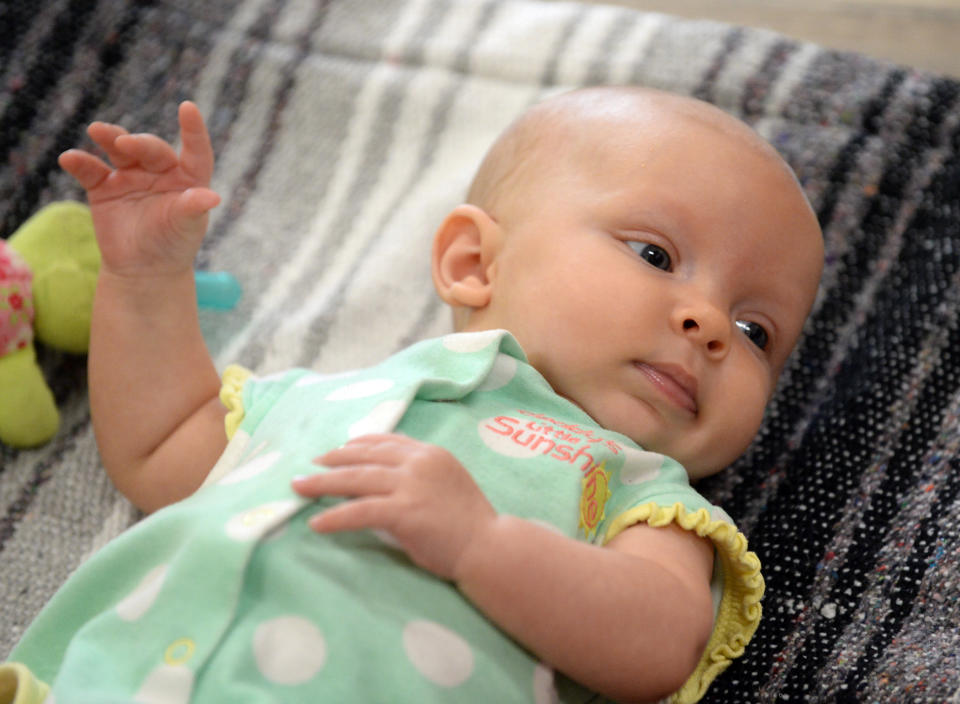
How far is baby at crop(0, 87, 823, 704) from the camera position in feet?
2.48

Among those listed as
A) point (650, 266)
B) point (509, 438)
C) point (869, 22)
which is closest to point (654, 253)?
point (650, 266)

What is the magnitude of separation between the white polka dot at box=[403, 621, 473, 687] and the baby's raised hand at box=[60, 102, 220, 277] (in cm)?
48

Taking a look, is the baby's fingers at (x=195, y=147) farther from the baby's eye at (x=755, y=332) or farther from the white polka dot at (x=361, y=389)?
the baby's eye at (x=755, y=332)

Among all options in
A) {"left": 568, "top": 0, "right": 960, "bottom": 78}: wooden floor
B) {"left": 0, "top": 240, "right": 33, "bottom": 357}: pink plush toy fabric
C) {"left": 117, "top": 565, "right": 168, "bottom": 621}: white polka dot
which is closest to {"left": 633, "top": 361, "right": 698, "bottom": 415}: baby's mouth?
{"left": 117, "top": 565, "right": 168, "bottom": 621}: white polka dot

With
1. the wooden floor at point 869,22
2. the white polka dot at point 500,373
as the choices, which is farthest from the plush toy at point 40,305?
the wooden floor at point 869,22

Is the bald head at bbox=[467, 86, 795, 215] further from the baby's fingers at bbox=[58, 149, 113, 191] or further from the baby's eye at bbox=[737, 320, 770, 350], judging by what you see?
the baby's fingers at bbox=[58, 149, 113, 191]

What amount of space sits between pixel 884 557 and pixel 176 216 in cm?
75

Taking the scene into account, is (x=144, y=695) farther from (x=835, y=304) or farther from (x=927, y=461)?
(x=835, y=304)

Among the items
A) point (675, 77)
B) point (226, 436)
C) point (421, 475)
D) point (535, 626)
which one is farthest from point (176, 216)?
point (675, 77)

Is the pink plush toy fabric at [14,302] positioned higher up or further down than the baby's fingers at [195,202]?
further down

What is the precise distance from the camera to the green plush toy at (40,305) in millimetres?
1128

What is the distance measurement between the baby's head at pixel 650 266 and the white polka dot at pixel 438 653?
0.93 feet

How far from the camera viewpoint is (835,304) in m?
1.24

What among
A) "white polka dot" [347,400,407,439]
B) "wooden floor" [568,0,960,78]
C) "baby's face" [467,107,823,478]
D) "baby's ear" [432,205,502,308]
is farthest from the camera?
"wooden floor" [568,0,960,78]
